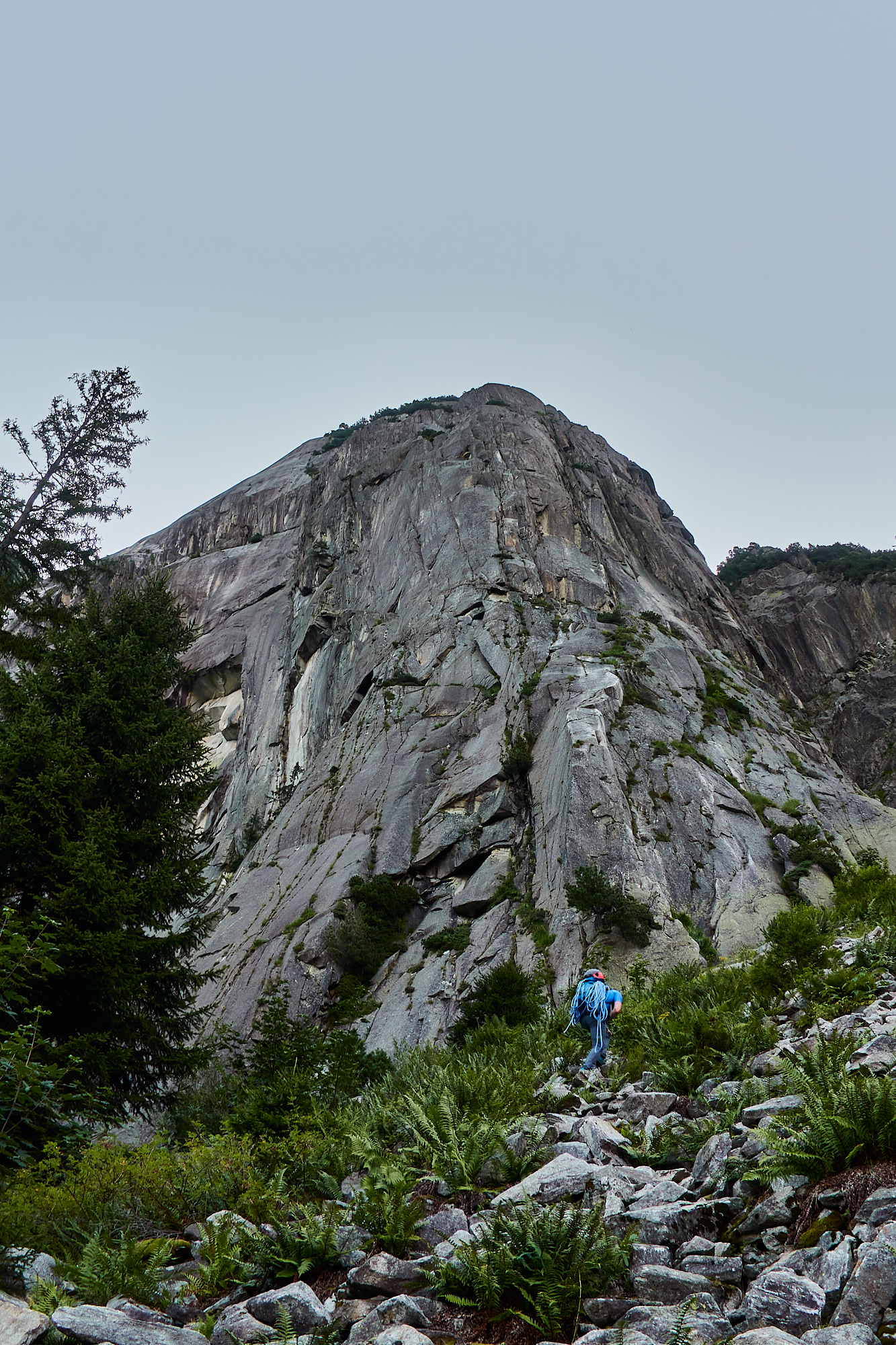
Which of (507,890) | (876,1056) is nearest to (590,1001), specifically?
(876,1056)

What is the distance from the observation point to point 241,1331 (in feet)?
15.0

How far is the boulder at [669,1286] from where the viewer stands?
4.25 m

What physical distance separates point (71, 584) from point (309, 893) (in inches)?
594

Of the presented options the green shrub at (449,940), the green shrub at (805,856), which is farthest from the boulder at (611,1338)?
the green shrub at (805,856)

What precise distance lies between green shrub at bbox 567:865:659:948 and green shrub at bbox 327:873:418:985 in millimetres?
7107

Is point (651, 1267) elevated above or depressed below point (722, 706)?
below

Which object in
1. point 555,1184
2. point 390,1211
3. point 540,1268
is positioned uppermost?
point 555,1184

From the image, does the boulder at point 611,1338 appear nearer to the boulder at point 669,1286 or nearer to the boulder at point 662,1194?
the boulder at point 669,1286

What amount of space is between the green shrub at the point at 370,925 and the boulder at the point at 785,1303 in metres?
24.5

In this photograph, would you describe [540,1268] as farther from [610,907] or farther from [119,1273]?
[610,907]

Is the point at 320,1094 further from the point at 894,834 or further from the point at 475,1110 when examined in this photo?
the point at 894,834

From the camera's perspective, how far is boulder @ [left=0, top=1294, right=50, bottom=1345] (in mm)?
4156

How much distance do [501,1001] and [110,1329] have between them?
1688 centimetres

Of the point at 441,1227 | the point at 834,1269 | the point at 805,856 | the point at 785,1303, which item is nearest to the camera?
Result: the point at 785,1303
